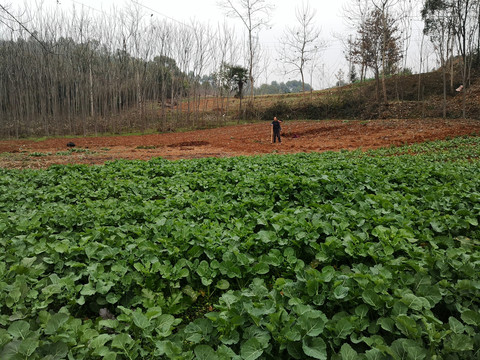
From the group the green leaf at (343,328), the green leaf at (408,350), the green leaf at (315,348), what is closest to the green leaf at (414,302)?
the green leaf at (408,350)

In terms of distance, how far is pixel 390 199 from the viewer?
3.95m

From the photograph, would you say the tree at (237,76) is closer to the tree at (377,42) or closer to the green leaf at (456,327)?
the tree at (377,42)

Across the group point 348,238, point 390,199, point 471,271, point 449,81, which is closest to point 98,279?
point 348,238

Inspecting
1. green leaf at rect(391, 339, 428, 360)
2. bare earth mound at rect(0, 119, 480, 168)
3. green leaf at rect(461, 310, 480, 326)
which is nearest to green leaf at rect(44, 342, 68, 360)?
green leaf at rect(391, 339, 428, 360)

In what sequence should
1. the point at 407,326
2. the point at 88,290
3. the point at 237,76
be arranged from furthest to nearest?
the point at 237,76 < the point at 88,290 < the point at 407,326

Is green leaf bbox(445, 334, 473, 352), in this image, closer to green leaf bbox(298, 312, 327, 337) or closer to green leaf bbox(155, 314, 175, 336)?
green leaf bbox(298, 312, 327, 337)

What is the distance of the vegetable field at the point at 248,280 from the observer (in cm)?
165

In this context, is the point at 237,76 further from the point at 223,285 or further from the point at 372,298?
the point at 372,298

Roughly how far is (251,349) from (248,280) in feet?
3.09

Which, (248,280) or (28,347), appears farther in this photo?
(248,280)

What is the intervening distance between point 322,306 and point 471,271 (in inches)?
42.5

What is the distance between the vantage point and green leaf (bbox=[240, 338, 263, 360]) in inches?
60.2

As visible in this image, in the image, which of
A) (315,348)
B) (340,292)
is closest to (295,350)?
(315,348)

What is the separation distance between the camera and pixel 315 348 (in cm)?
157
